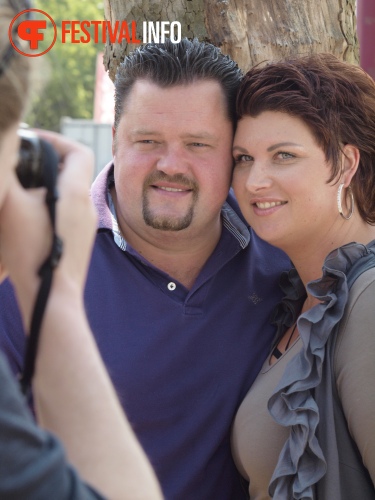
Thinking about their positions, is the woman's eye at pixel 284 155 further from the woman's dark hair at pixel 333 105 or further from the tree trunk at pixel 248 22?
the tree trunk at pixel 248 22

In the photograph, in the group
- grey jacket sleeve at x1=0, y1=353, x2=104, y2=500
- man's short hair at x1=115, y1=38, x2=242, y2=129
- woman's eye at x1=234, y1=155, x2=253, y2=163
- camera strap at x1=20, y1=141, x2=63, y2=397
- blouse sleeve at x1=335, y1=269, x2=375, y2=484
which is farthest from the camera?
man's short hair at x1=115, y1=38, x2=242, y2=129

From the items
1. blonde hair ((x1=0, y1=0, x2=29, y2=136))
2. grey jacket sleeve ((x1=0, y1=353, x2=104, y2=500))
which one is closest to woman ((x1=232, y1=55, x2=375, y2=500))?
grey jacket sleeve ((x1=0, y1=353, x2=104, y2=500))

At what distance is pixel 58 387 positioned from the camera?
1.18 m

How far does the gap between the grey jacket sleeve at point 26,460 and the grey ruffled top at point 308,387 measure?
4.50ft

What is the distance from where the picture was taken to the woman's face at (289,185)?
273cm

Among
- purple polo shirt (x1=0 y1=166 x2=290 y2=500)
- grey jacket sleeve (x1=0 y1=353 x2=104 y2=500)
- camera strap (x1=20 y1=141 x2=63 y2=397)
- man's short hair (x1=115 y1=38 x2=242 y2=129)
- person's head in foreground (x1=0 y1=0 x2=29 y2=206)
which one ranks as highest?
man's short hair (x1=115 y1=38 x2=242 y2=129)

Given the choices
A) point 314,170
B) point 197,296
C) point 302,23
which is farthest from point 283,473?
point 302,23

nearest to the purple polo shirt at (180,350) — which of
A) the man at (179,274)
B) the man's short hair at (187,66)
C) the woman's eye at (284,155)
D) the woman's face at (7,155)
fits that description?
the man at (179,274)

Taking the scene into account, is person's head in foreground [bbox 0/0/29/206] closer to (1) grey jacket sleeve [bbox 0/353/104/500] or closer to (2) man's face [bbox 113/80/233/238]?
(1) grey jacket sleeve [bbox 0/353/104/500]

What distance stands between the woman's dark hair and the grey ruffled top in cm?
32

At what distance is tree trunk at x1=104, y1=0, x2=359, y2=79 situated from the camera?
3295mm

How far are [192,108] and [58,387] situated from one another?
206 cm

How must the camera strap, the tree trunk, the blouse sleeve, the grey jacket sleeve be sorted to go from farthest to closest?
the tree trunk
the blouse sleeve
the camera strap
the grey jacket sleeve

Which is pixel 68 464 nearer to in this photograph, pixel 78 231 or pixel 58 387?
pixel 58 387
